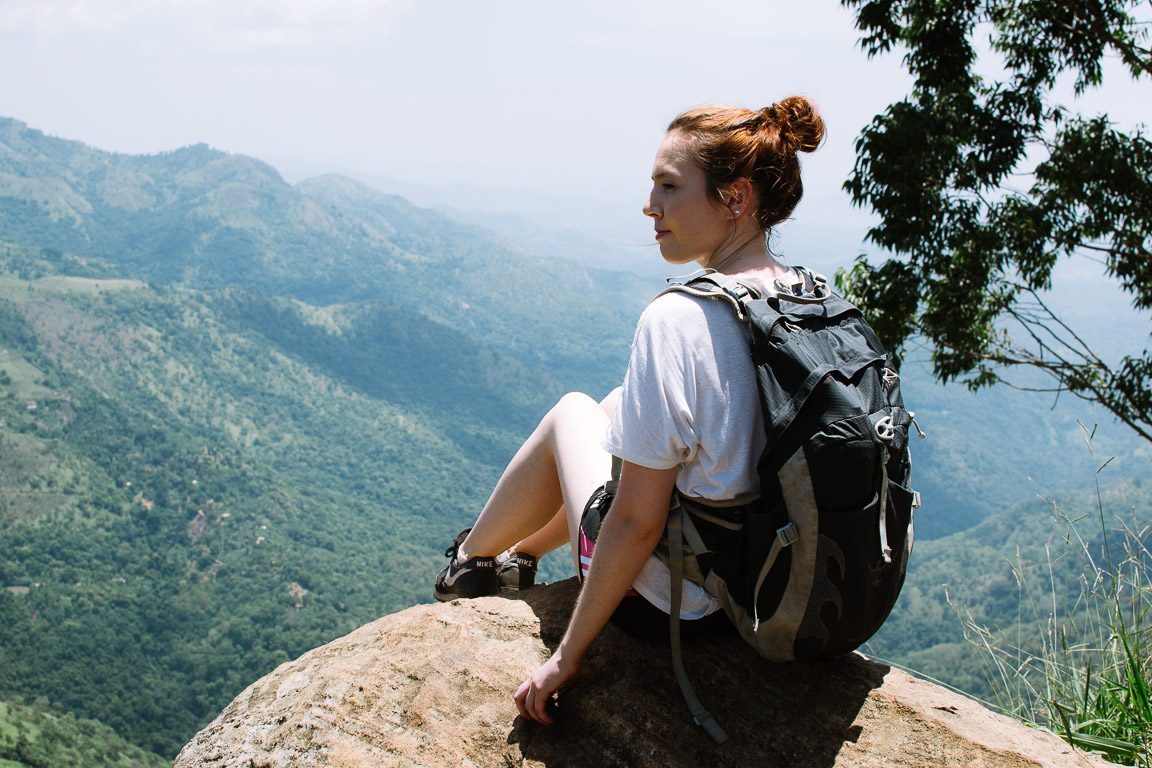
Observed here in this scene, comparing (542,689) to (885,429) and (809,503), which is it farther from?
(885,429)

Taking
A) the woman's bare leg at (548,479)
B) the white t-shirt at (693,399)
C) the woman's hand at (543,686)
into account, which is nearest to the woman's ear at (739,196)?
the white t-shirt at (693,399)

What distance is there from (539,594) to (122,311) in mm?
135296

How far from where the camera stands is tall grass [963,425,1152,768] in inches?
74.1

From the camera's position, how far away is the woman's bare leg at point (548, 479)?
193cm

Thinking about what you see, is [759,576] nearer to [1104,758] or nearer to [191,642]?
[1104,758]

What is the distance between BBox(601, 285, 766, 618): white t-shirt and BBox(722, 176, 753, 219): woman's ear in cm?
24

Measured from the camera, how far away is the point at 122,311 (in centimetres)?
12012

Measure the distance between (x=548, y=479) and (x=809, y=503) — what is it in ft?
2.90

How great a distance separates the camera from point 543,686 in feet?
5.41

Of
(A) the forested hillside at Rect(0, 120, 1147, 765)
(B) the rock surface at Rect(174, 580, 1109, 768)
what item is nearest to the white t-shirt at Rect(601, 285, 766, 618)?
(B) the rock surface at Rect(174, 580, 1109, 768)

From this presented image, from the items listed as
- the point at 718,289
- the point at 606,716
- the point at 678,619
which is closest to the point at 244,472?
the point at 606,716

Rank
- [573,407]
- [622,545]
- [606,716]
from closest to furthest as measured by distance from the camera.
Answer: [622,545] → [606,716] → [573,407]

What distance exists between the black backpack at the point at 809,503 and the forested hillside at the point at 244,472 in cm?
4076

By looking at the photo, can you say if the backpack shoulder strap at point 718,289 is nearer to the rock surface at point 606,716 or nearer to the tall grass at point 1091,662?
the rock surface at point 606,716
